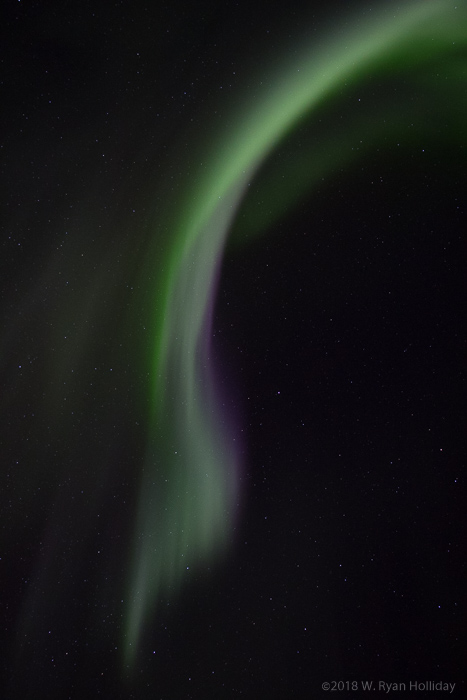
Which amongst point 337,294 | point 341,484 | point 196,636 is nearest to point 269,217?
point 337,294

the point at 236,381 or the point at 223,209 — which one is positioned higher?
the point at 223,209

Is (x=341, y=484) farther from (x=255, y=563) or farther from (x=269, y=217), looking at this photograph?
(x=269, y=217)

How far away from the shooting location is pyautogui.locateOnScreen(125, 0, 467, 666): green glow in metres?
0.62

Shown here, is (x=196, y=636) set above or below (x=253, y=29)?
below

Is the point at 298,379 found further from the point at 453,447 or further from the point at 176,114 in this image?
the point at 176,114

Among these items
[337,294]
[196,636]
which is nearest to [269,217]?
[337,294]

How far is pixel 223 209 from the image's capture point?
2.15ft

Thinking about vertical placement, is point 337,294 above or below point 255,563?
above

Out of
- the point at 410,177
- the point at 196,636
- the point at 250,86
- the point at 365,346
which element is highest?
the point at 250,86

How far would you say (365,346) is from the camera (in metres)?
0.63

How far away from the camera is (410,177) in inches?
25.0

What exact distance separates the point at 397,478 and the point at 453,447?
0.07 meters

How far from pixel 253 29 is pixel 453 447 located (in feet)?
1.80

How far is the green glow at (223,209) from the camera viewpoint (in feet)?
2.02
